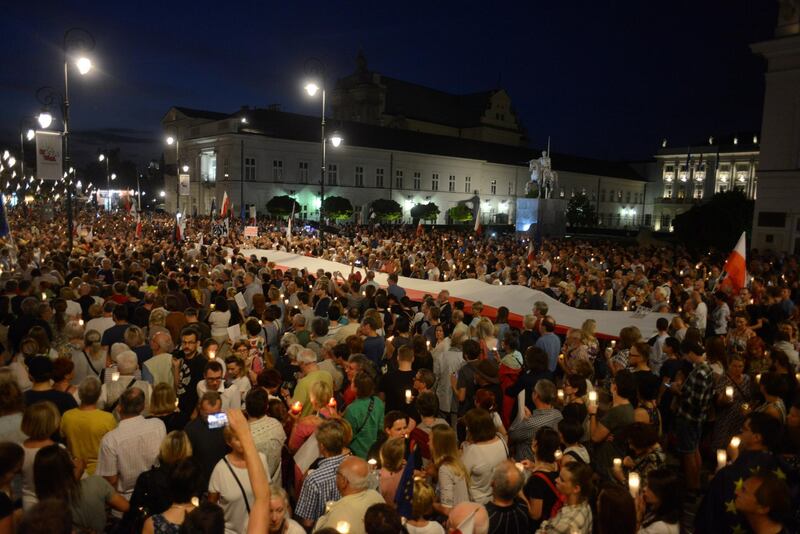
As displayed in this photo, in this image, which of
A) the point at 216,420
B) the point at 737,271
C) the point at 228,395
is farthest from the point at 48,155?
the point at 737,271

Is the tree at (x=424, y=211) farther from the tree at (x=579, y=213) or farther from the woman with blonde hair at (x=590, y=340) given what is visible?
the woman with blonde hair at (x=590, y=340)

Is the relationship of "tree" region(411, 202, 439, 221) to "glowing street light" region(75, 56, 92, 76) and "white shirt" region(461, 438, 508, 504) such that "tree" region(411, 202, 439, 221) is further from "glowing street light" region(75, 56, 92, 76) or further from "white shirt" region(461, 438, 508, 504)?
"white shirt" region(461, 438, 508, 504)

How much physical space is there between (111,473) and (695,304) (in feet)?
31.6

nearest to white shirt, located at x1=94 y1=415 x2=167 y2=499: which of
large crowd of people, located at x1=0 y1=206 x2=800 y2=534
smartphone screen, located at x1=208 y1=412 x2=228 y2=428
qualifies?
large crowd of people, located at x1=0 y1=206 x2=800 y2=534

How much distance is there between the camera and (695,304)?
10.3m

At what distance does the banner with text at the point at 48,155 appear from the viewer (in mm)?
16500

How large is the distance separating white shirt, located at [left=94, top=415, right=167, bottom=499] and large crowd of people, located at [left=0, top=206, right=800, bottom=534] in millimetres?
12

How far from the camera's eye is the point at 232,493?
3.86m

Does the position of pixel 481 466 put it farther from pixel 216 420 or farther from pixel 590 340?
pixel 590 340

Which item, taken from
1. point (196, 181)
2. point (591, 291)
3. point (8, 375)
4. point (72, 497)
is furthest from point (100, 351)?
point (196, 181)

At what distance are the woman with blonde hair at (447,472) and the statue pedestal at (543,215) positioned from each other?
34.9 meters

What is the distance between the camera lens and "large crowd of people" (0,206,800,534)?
3.64 m

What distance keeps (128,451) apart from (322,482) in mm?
1593

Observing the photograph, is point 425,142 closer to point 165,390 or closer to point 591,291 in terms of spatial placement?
point 591,291
